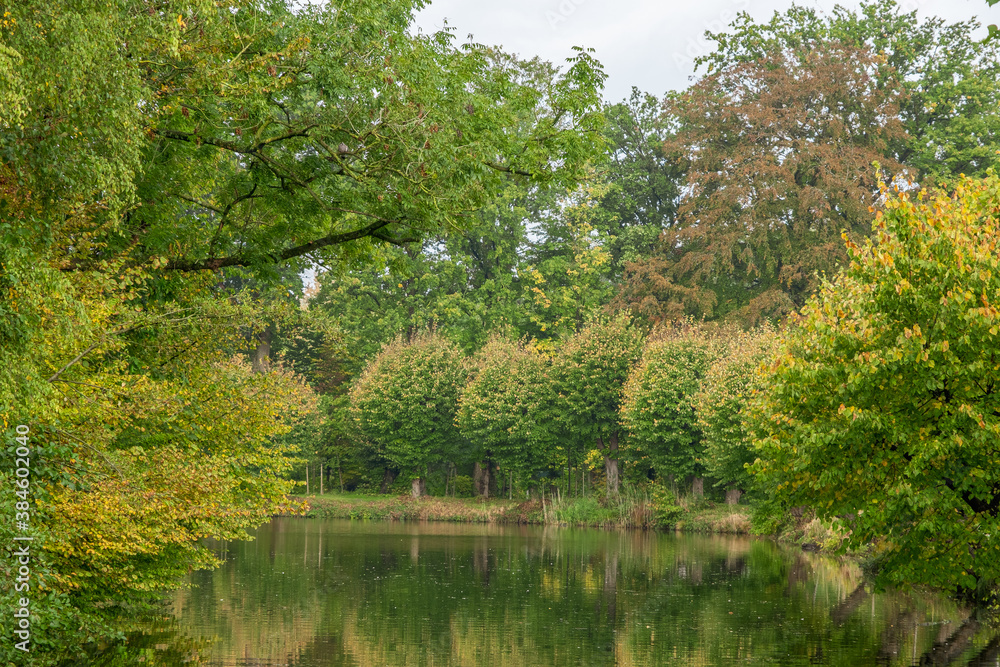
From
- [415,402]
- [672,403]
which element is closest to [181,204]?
[672,403]

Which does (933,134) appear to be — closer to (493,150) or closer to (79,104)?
(493,150)

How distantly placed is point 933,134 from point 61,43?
53.9 metres

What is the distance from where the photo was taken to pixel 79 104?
10555mm

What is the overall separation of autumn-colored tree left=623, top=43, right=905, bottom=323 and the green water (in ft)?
67.0

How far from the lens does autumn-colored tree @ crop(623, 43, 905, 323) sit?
5222 centimetres

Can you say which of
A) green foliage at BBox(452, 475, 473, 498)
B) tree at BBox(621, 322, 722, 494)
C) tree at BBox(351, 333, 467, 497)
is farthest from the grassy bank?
green foliage at BBox(452, 475, 473, 498)

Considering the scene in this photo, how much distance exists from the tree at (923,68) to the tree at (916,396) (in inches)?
1550

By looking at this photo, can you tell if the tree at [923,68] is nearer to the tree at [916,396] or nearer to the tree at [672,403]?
the tree at [672,403]

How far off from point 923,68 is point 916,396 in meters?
49.4

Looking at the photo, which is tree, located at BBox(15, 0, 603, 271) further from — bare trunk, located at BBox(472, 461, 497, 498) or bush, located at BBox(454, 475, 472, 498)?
bush, located at BBox(454, 475, 472, 498)

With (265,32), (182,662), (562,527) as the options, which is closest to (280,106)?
(265,32)

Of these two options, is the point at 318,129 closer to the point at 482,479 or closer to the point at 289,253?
the point at 289,253

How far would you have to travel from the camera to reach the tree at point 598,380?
176 feet

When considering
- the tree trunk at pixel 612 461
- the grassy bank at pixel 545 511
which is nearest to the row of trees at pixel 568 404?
the tree trunk at pixel 612 461
